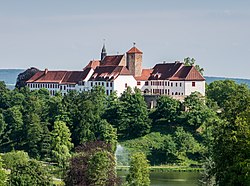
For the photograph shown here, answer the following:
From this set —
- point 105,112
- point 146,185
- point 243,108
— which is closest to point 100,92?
point 105,112

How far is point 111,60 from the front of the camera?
302 ft

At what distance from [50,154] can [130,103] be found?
41.6ft

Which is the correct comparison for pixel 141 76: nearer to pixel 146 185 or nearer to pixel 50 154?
pixel 50 154

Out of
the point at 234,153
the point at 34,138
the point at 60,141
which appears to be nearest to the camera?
the point at 234,153

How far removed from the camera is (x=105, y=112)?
7950 cm

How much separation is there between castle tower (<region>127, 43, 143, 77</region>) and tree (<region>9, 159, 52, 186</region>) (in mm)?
51321

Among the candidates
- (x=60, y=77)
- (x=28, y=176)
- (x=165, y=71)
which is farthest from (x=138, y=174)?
(x=60, y=77)

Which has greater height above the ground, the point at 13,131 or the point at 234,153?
the point at 13,131

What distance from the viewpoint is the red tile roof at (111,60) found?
90.6m

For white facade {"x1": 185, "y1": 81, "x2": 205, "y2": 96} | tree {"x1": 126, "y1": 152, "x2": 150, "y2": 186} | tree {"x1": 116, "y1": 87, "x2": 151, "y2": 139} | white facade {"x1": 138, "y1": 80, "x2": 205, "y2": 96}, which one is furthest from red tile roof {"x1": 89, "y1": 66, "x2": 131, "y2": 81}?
tree {"x1": 126, "y1": 152, "x2": 150, "y2": 186}

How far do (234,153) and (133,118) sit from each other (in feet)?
152

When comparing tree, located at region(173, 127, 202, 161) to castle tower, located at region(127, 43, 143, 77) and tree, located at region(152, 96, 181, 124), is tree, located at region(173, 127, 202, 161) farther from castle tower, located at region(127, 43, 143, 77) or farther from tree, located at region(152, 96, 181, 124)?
castle tower, located at region(127, 43, 143, 77)

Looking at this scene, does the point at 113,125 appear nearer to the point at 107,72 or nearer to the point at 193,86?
the point at 193,86

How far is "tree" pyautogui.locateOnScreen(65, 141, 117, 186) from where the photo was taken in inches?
1476
